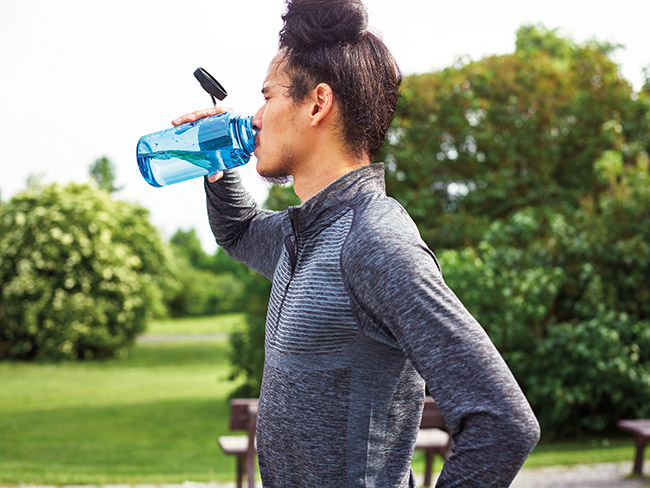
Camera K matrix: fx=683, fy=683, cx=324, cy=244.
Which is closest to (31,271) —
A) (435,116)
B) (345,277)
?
(435,116)

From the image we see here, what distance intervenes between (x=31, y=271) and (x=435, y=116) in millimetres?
11795

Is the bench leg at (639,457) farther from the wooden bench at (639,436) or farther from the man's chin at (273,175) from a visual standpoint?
the man's chin at (273,175)

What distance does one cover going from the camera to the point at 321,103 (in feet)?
4.66

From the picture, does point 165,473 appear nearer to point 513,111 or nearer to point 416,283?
point 416,283

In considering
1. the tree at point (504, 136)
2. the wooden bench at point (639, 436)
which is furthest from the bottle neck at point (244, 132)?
the tree at point (504, 136)

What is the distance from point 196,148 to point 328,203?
21.7 inches

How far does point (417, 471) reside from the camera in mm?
6621

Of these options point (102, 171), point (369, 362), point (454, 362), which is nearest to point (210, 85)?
point (369, 362)

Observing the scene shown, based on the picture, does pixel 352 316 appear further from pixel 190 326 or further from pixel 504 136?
pixel 190 326

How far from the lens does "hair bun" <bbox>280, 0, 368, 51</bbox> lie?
4.62 feet

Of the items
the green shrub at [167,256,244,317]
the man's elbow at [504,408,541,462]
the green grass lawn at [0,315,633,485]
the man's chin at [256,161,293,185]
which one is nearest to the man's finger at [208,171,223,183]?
the man's chin at [256,161,293,185]

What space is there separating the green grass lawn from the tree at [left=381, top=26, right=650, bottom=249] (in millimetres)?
3773

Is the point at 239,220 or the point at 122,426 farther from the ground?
the point at 239,220

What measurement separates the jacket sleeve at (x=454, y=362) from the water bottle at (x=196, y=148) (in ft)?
2.05
